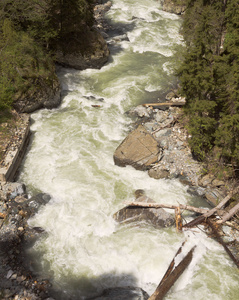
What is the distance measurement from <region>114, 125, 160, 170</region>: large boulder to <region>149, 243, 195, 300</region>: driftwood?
14.5 feet

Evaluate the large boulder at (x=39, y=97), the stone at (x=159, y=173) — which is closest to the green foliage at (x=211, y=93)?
the stone at (x=159, y=173)

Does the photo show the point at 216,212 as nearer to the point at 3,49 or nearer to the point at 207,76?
the point at 207,76

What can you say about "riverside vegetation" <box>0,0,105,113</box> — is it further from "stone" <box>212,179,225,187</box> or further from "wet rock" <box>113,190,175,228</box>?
"stone" <box>212,179,225,187</box>

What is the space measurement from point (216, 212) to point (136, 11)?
86.7ft

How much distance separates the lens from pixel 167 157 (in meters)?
11.8

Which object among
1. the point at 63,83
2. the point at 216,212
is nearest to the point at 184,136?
the point at 216,212

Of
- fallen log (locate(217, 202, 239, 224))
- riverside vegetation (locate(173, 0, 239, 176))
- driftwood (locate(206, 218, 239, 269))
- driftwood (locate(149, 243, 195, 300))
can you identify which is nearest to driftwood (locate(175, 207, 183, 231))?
driftwood (locate(149, 243, 195, 300))

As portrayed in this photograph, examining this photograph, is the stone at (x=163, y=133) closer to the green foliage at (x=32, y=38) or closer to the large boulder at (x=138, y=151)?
the large boulder at (x=138, y=151)

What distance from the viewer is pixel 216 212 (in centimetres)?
952

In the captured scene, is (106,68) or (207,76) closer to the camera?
(207,76)

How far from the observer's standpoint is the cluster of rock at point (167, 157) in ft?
35.4

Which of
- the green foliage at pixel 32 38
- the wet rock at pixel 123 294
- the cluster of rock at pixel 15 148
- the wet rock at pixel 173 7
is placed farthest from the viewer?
the wet rock at pixel 173 7

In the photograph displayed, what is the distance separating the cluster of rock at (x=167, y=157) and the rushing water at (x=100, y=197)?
48 cm

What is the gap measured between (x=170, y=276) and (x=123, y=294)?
5.08ft
